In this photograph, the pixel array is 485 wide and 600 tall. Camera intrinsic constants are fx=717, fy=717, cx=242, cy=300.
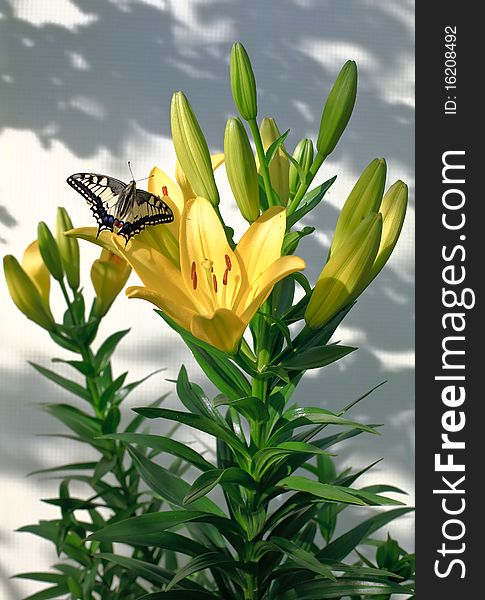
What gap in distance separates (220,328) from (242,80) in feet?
0.97

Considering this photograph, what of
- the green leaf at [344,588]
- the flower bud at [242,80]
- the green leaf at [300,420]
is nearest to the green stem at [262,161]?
the flower bud at [242,80]

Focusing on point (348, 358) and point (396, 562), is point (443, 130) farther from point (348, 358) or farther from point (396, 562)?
point (348, 358)

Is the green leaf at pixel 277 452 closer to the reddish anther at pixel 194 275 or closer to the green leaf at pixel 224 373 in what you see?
the green leaf at pixel 224 373

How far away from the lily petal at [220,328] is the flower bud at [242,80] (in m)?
0.26

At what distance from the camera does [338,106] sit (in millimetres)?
769

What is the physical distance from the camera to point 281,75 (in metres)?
1.68

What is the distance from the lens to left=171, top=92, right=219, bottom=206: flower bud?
740 mm

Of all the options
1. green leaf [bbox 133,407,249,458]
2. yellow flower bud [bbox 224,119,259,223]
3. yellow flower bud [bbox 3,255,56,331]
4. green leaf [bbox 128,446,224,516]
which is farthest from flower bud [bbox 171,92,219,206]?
yellow flower bud [bbox 3,255,56,331]

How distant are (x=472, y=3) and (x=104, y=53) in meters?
1.01

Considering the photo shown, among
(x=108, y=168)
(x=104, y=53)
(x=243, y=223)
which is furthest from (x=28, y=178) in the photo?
(x=243, y=223)

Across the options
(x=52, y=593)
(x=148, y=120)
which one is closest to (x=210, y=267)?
(x=52, y=593)

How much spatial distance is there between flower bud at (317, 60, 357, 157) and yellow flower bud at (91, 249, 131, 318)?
20.2 inches

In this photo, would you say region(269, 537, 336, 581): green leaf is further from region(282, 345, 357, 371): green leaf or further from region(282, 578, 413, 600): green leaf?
region(282, 345, 357, 371): green leaf

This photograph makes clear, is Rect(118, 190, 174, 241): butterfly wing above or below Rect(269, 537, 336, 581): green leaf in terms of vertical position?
above
